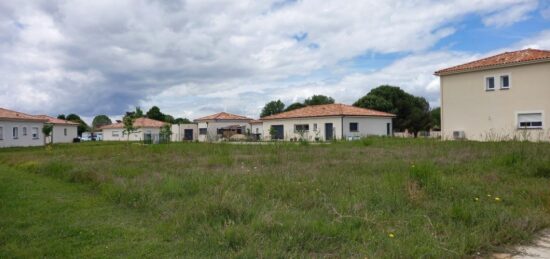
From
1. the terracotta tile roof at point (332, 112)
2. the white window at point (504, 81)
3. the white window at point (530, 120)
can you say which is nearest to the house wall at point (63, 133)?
the terracotta tile roof at point (332, 112)

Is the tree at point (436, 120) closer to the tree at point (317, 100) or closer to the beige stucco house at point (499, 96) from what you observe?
the tree at point (317, 100)

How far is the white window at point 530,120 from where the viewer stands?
73.2ft

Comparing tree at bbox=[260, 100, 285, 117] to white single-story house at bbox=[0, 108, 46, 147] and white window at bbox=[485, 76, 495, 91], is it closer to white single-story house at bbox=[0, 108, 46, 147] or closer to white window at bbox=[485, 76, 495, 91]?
white single-story house at bbox=[0, 108, 46, 147]

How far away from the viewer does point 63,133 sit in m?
51.3

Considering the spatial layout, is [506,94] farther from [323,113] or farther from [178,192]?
[178,192]

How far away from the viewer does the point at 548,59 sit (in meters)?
21.4

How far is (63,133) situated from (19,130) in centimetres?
1509

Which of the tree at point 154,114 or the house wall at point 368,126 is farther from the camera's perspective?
the tree at point 154,114

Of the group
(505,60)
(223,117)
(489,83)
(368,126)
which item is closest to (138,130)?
(223,117)

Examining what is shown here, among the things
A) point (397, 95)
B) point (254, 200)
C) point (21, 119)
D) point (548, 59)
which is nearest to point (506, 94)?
point (548, 59)

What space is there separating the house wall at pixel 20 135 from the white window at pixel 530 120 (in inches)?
1593

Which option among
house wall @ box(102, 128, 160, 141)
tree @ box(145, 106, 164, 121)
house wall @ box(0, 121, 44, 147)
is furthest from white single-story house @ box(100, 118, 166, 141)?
house wall @ box(0, 121, 44, 147)

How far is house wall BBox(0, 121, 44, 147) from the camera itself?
34.6m

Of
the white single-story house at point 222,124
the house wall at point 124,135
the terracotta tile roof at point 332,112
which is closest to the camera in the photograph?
the terracotta tile roof at point 332,112
